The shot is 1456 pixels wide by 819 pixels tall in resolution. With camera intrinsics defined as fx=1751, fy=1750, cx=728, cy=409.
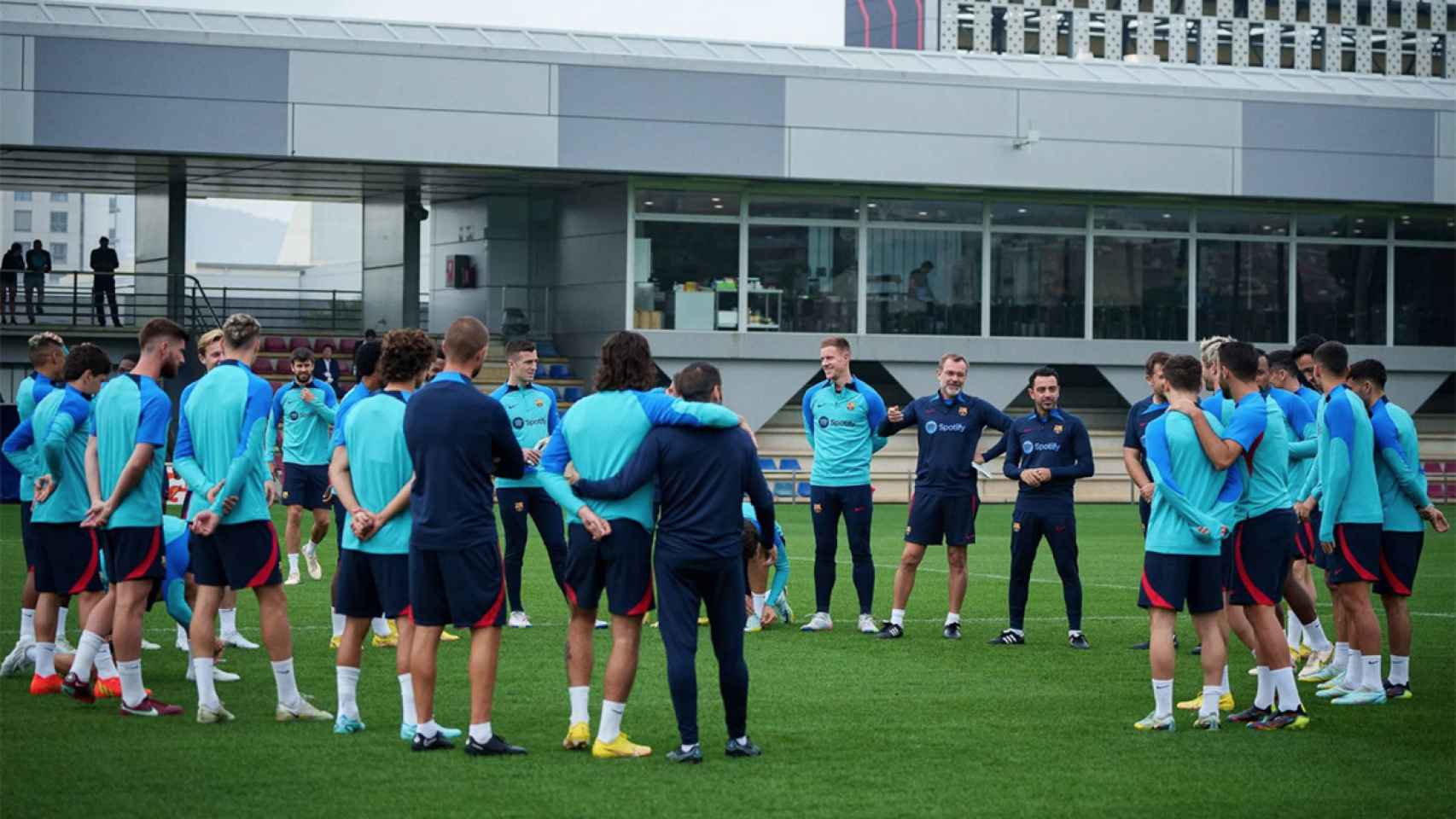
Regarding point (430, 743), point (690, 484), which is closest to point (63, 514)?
point (430, 743)

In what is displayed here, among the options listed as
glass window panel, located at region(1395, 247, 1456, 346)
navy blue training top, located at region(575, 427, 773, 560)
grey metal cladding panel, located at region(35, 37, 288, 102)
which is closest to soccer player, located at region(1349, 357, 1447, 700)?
navy blue training top, located at region(575, 427, 773, 560)

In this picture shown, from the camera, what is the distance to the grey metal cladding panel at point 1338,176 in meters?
37.1

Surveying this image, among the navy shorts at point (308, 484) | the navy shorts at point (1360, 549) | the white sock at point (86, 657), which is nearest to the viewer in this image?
the white sock at point (86, 657)

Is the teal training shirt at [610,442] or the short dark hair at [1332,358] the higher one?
the short dark hair at [1332,358]

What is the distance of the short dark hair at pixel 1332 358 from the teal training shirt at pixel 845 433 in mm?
4073

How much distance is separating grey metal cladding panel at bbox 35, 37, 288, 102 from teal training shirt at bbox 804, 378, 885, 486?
20.1m

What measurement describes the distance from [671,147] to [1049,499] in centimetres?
2127

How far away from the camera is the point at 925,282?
37.1 metres

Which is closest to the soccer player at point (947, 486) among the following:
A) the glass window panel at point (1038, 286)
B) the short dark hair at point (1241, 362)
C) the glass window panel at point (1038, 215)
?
the short dark hair at point (1241, 362)

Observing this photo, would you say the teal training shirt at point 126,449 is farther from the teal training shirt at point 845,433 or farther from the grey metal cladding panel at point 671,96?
the grey metal cladding panel at point 671,96

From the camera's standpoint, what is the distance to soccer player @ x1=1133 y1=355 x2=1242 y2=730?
9.21 metres

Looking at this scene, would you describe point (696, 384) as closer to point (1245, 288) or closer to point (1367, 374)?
point (1367, 374)

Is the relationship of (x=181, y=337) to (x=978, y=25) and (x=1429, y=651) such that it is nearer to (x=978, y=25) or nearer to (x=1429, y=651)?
(x=1429, y=651)

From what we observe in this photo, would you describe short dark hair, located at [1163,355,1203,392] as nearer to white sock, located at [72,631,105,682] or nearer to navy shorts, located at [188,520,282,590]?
navy shorts, located at [188,520,282,590]
